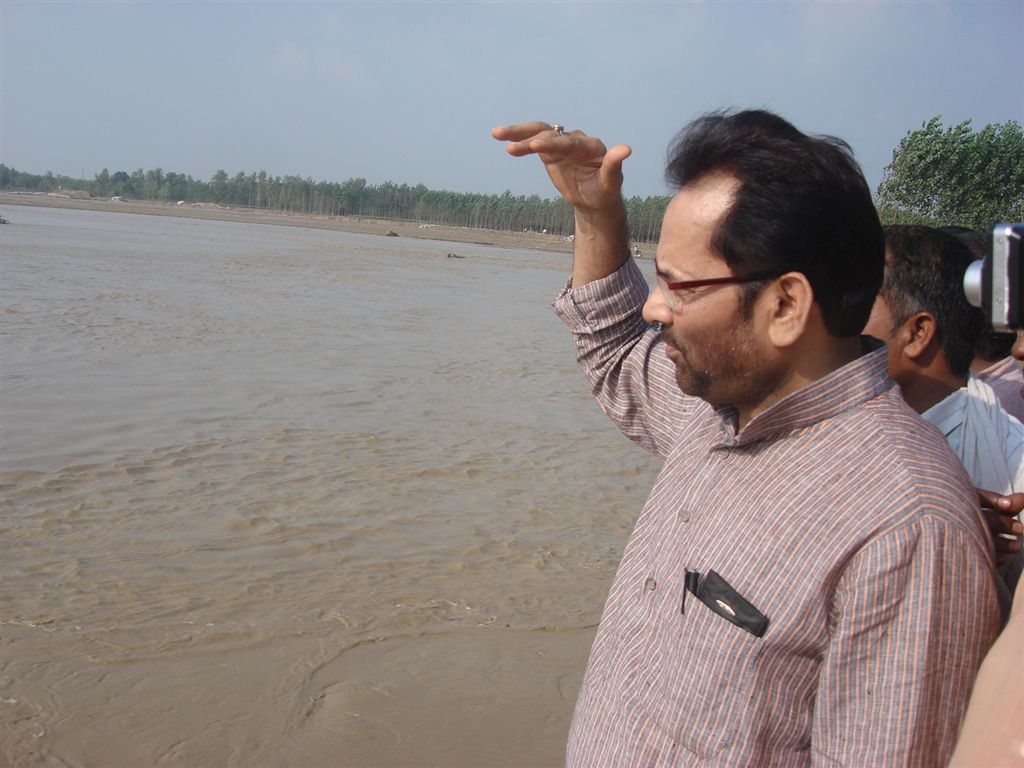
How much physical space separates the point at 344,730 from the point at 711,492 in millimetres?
2848

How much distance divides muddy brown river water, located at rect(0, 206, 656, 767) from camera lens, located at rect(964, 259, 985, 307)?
3086mm

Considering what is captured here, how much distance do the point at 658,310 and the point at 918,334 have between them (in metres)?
0.79

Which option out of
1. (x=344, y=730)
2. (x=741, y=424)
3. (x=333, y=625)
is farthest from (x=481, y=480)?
(x=741, y=424)

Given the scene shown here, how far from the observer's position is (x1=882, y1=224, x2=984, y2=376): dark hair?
2.00 metres

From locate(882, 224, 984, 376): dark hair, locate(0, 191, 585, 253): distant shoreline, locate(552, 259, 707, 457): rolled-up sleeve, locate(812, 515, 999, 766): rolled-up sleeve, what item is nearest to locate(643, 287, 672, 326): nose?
locate(552, 259, 707, 457): rolled-up sleeve

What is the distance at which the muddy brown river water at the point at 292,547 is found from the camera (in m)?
3.91

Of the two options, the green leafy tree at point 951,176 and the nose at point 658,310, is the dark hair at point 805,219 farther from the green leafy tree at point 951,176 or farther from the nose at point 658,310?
the green leafy tree at point 951,176

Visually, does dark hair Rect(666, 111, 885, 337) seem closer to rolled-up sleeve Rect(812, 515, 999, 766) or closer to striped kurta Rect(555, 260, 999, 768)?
striped kurta Rect(555, 260, 999, 768)

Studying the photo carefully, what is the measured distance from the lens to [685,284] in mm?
1491

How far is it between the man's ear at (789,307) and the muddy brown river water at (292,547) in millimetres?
2812

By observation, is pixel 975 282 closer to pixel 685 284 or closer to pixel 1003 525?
pixel 685 284

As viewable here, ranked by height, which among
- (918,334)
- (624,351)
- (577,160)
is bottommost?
(624,351)

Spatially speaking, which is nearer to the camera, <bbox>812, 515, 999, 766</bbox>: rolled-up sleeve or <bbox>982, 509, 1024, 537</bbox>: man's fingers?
<bbox>812, 515, 999, 766</bbox>: rolled-up sleeve

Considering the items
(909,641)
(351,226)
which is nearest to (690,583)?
(909,641)
